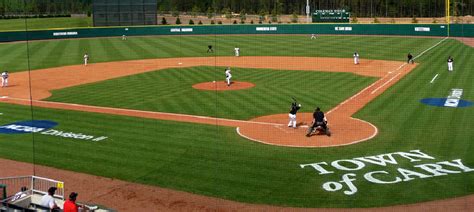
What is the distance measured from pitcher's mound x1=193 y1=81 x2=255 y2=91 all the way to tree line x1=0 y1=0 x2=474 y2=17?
17.4 metres

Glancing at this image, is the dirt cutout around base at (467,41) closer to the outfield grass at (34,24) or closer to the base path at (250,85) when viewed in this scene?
the base path at (250,85)

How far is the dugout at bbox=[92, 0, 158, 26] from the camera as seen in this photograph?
54.3 meters

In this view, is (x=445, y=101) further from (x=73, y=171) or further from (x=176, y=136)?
(x=73, y=171)

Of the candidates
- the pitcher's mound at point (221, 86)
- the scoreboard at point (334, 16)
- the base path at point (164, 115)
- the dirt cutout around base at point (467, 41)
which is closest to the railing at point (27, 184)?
the base path at point (164, 115)

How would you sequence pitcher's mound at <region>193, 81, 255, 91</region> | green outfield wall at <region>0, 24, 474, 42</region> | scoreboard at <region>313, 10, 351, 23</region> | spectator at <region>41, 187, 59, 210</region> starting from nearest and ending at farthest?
spectator at <region>41, 187, 59, 210</region>
pitcher's mound at <region>193, 81, 255, 91</region>
green outfield wall at <region>0, 24, 474, 42</region>
scoreboard at <region>313, 10, 351, 23</region>

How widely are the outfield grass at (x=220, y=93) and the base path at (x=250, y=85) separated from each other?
0.83 m

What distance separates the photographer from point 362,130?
51.0 ft

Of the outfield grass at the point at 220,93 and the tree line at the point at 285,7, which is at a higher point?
the tree line at the point at 285,7

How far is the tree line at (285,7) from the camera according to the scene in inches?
1774

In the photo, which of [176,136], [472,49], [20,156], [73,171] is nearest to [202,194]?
[73,171]

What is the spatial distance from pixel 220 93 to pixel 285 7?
→ 2154 inches

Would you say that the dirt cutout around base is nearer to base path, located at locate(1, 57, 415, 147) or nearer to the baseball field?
the baseball field

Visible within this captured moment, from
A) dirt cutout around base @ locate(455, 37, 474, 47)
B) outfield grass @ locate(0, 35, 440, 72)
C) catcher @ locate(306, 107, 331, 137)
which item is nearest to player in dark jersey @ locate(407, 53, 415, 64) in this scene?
outfield grass @ locate(0, 35, 440, 72)

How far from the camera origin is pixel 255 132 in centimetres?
1562
